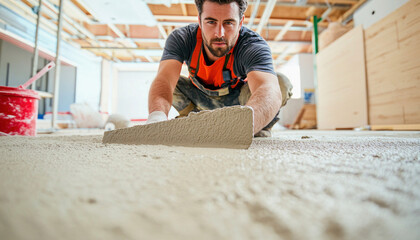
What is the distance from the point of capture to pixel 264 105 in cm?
85

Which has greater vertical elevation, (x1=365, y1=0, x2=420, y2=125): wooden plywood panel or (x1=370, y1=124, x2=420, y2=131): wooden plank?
(x1=365, y1=0, x2=420, y2=125): wooden plywood panel

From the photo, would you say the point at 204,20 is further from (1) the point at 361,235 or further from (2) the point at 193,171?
(1) the point at 361,235

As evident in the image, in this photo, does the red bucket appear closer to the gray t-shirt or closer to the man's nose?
the gray t-shirt

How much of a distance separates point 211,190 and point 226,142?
1.27ft

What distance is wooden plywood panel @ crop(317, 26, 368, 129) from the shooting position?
264 centimetres

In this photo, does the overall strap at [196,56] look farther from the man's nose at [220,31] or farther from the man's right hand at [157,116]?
the man's right hand at [157,116]

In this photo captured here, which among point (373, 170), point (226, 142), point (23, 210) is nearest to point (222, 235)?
point (23, 210)

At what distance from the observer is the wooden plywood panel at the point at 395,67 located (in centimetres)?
202

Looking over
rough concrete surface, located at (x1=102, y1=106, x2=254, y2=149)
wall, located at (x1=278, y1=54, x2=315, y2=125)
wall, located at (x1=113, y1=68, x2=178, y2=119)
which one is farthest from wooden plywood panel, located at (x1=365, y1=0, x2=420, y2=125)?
wall, located at (x1=113, y1=68, x2=178, y2=119)

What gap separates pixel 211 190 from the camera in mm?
255

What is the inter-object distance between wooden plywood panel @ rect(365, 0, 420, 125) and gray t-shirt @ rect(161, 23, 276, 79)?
1.74 meters

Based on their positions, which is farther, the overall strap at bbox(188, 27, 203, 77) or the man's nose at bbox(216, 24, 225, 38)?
the overall strap at bbox(188, 27, 203, 77)

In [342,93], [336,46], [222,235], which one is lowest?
[222,235]

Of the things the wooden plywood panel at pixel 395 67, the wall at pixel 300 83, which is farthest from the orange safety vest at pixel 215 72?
the wall at pixel 300 83
